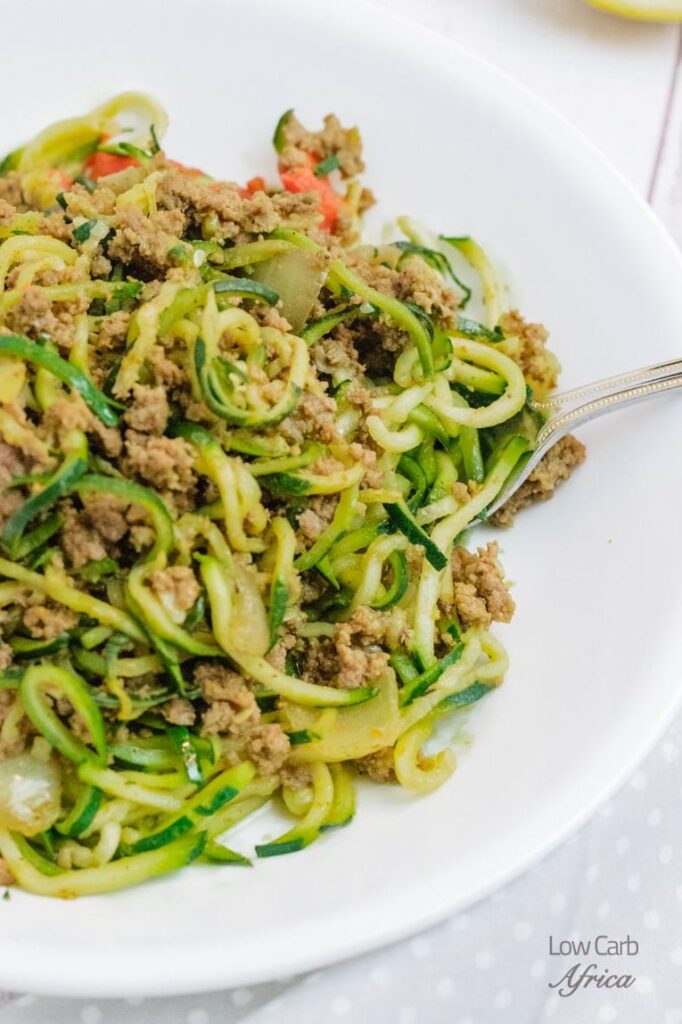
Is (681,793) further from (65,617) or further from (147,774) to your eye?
(65,617)

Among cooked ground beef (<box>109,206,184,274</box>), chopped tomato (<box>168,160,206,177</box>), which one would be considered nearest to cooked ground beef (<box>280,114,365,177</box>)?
chopped tomato (<box>168,160,206,177</box>)

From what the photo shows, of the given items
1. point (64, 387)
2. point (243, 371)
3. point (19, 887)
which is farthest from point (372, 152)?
point (19, 887)

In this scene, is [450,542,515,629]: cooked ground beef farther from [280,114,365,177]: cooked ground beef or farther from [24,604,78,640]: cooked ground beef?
[280,114,365,177]: cooked ground beef

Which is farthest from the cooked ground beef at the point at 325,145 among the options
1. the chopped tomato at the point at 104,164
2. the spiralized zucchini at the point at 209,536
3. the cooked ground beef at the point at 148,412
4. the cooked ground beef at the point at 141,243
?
the cooked ground beef at the point at 148,412

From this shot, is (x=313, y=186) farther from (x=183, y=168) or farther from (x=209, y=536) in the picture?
(x=209, y=536)

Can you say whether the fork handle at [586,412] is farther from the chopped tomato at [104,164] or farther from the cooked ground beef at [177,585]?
the chopped tomato at [104,164]

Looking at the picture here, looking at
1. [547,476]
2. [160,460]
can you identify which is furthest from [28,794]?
[547,476]
